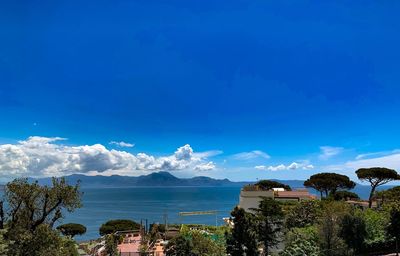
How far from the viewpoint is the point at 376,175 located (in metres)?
55.3

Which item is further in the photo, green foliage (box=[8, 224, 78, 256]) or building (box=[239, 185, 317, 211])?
building (box=[239, 185, 317, 211])

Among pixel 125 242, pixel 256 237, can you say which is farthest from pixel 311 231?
pixel 125 242

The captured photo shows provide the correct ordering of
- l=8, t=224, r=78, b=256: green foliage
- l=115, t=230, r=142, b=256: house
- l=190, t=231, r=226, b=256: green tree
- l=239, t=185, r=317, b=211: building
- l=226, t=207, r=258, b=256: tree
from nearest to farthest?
l=8, t=224, r=78, b=256: green foliage < l=190, t=231, r=226, b=256: green tree < l=226, t=207, r=258, b=256: tree < l=115, t=230, r=142, b=256: house < l=239, t=185, r=317, b=211: building

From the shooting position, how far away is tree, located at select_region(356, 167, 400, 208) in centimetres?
5416

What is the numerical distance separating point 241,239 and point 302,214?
1752 centimetres

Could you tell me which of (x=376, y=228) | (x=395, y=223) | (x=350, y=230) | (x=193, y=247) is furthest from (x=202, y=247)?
(x=376, y=228)

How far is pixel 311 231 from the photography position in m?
30.0

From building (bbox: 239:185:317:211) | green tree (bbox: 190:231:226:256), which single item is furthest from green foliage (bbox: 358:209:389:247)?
building (bbox: 239:185:317:211)

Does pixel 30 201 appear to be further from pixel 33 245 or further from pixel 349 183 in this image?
pixel 349 183

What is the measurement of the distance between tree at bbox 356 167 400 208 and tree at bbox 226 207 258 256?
3623 cm

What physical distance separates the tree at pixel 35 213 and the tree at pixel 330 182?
48.5 metres

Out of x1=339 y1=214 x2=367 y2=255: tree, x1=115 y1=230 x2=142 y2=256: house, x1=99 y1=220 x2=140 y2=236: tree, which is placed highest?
x1=339 y1=214 x2=367 y2=255: tree

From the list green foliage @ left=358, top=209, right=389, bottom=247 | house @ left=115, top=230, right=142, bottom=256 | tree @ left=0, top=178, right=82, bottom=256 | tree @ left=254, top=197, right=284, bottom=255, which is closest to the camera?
tree @ left=0, top=178, right=82, bottom=256

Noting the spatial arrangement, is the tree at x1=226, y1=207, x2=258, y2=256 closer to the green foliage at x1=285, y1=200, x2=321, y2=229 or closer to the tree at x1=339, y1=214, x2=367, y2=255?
the tree at x1=339, y1=214, x2=367, y2=255
